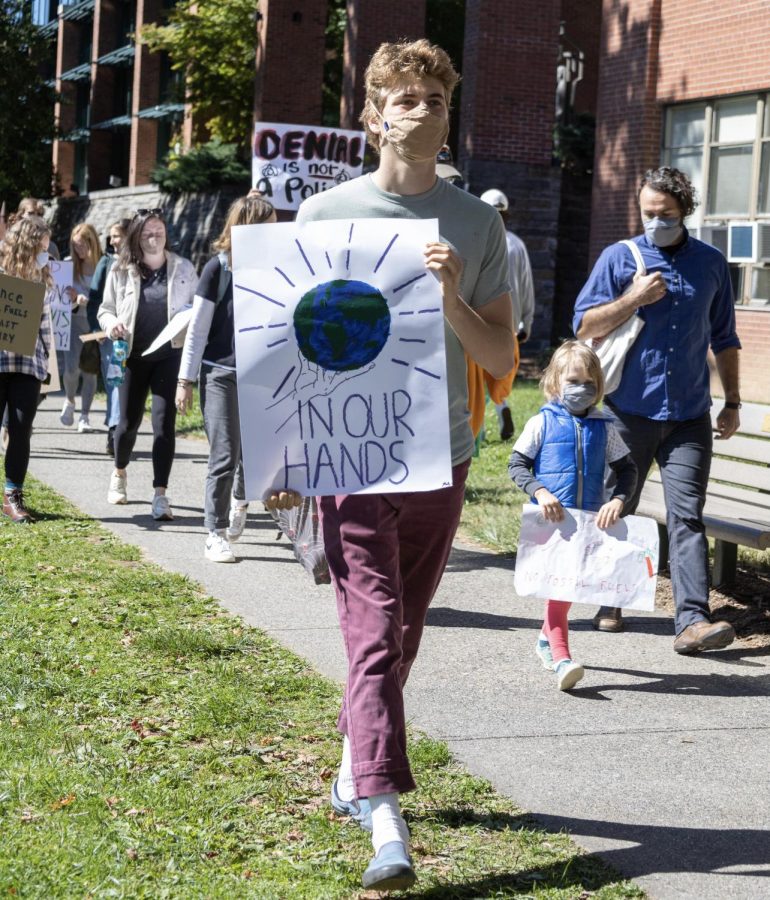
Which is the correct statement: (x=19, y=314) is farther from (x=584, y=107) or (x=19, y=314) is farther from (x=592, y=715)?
(x=584, y=107)

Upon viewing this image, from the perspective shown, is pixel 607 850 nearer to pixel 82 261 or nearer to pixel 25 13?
pixel 82 261

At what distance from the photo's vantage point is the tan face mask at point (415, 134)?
11.9 feet

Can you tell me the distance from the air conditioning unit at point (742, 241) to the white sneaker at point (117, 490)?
34.8ft

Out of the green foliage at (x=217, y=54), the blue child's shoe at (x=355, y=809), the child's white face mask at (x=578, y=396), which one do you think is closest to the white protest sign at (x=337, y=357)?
the blue child's shoe at (x=355, y=809)

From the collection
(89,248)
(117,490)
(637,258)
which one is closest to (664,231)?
(637,258)

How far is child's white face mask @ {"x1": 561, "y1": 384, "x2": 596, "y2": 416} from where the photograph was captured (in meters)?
5.67

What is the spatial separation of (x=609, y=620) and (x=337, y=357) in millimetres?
3408

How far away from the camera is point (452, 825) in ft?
13.1

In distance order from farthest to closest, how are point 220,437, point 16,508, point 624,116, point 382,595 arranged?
1. point 624,116
2. point 16,508
3. point 220,437
4. point 382,595

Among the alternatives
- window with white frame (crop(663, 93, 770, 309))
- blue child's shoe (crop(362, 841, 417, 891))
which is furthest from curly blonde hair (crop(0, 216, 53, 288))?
window with white frame (crop(663, 93, 770, 309))

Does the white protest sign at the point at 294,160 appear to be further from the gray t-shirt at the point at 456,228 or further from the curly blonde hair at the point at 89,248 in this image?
the gray t-shirt at the point at 456,228

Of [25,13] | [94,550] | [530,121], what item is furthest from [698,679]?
[25,13]

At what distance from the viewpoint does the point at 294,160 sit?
1348 centimetres

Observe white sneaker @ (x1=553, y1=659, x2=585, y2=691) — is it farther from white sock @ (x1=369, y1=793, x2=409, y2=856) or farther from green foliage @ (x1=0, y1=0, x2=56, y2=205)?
green foliage @ (x1=0, y1=0, x2=56, y2=205)
